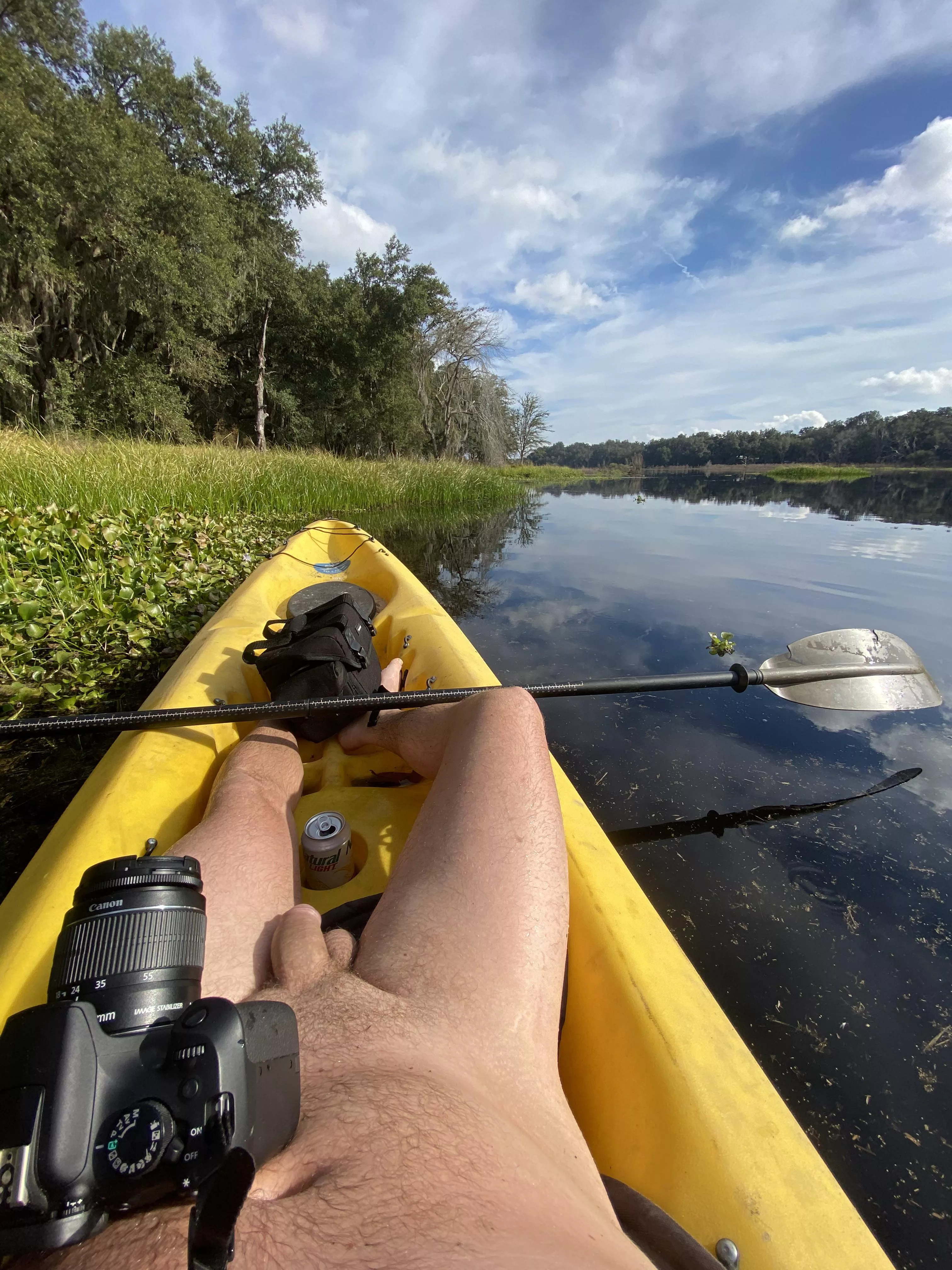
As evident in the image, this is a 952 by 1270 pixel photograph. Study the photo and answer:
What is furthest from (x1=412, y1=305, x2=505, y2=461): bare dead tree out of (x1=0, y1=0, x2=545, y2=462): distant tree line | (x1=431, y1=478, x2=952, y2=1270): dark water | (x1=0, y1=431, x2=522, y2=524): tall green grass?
(x1=431, y1=478, x2=952, y2=1270): dark water

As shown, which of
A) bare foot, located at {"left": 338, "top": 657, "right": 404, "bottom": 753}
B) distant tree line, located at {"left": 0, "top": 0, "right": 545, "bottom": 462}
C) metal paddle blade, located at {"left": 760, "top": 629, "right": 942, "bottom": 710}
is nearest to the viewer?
bare foot, located at {"left": 338, "top": 657, "right": 404, "bottom": 753}

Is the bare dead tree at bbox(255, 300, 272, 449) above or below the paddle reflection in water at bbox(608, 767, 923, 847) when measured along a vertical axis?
above

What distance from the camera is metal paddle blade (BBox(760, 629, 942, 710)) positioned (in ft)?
8.74

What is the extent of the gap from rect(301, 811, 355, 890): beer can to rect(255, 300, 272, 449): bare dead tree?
19.7 meters

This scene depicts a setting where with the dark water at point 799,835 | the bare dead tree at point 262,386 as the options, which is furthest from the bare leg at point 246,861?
the bare dead tree at point 262,386

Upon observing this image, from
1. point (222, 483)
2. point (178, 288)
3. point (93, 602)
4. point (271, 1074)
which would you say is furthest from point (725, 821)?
point (178, 288)

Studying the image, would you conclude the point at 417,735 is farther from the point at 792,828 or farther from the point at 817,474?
the point at 817,474

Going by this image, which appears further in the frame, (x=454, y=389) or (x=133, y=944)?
(x=454, y=389)

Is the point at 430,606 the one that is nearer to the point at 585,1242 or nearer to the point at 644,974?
the point at 644,974

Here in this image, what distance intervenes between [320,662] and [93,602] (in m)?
1.90

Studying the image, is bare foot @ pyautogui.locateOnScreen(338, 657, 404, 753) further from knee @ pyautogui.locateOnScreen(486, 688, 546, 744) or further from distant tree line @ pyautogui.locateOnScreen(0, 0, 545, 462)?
distant tree line @ pyautogui.locateOnScreen(0, 0, 545, 462)

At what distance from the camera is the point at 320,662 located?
73.9 inches

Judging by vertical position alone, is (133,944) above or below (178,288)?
below

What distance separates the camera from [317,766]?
1.84 metres
